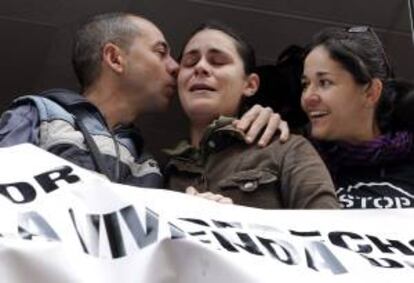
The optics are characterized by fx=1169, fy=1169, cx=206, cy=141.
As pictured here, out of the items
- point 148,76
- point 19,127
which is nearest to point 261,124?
point 148,76

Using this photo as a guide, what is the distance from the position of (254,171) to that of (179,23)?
1157mm

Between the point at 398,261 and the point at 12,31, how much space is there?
1789 mm

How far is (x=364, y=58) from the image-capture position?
8.84ft

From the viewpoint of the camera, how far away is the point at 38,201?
182cm

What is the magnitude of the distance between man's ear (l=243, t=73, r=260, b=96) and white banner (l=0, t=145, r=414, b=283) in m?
0.78

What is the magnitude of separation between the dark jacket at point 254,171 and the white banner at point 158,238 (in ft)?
0.78

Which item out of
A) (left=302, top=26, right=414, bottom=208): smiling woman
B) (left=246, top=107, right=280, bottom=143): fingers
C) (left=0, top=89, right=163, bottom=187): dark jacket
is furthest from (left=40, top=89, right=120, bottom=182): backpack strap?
(left=302, top=26, right=414, bottom=208): smiling woman

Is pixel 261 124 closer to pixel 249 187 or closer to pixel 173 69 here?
pixel 249 187

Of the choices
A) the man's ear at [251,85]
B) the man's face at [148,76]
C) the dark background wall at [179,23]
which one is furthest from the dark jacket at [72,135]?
the dark background wall at [179,23]

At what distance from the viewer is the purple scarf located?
2.63 meters

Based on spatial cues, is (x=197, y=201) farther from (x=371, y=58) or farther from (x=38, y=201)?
(x=371, y=58)

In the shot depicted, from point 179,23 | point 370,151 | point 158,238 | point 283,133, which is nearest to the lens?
point 158,238

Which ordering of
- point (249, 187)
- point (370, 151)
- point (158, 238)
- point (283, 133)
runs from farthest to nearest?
point (370, 151) → point (283, 133) → point (249, 187) → point (158, 238)

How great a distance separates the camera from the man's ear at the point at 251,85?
9.18 ft
